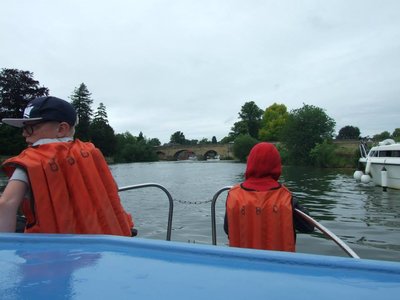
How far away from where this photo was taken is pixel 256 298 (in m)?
1.11

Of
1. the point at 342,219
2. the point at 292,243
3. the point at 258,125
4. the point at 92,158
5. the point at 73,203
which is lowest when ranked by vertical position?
the point at 342,219

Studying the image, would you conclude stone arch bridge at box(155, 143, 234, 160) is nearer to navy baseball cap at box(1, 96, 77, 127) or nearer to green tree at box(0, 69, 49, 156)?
green tree at box(0, 69, 49, 156)

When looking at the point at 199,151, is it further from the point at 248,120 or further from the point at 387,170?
the point at 387,170

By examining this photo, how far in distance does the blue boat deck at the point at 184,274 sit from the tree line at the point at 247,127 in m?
44.6

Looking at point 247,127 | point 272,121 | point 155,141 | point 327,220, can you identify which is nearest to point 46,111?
point 327,220

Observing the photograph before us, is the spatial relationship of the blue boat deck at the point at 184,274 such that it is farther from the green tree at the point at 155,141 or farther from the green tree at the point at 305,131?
the green tree at the point at 155,141

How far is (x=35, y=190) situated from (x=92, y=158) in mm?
343

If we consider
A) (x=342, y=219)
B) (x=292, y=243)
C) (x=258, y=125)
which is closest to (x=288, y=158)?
(x=258, y=125)

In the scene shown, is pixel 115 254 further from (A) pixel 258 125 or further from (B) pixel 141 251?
(A) pixel 258 125

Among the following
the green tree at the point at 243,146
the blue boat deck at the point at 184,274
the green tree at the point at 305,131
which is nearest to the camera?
the blue boat deck at the point at 184,274

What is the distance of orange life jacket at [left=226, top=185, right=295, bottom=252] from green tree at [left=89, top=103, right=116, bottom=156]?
7812 cm

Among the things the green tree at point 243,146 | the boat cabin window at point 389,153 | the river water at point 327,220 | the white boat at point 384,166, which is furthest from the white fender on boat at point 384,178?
the green tree at point 243,146

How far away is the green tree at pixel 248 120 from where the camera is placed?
8875 cm

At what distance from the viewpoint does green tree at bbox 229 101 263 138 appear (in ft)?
291
